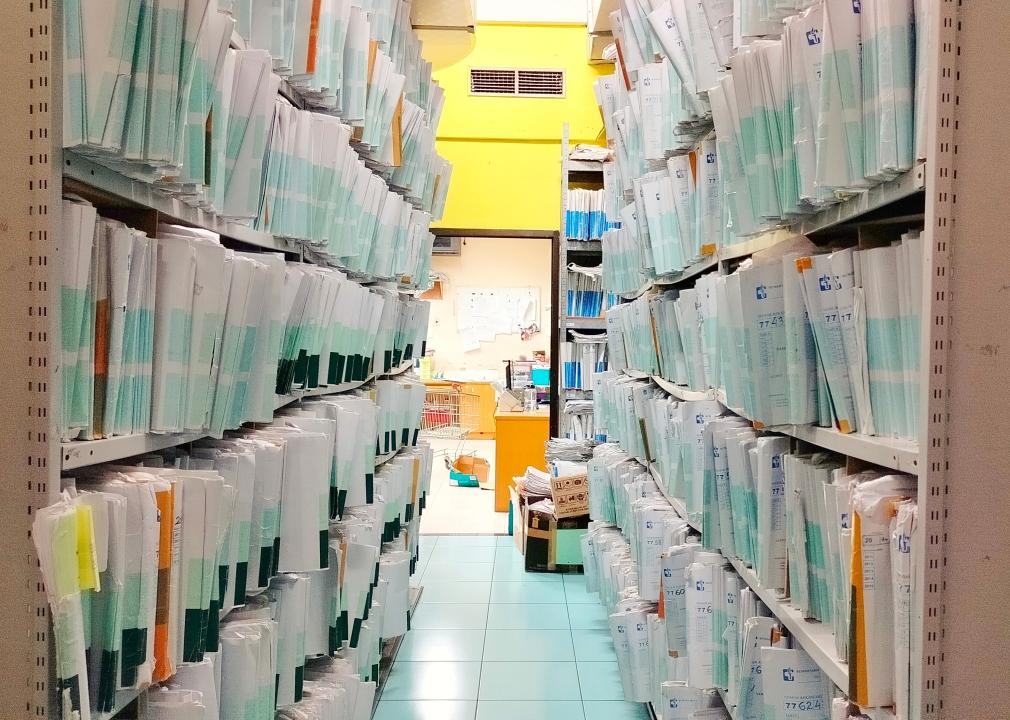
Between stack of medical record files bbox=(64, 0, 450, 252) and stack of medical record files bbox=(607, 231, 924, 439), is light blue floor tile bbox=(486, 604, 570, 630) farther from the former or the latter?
stack of medical record files bbox=(607, 231, 924, 439)

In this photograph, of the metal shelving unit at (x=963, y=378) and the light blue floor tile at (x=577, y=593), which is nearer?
the metal shelving unit at (x=963, y=378)

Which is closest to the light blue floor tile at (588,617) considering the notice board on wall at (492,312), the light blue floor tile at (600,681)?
the light blue floor tile at (600,681)

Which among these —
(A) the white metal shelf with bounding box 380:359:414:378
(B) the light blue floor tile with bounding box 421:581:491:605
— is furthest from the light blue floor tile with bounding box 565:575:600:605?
(A) the white metal shelf with bounding box 380:359:414:378

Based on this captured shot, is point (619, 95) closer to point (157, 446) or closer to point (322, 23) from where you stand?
point (322, 23)

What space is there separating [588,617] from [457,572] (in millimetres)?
1132

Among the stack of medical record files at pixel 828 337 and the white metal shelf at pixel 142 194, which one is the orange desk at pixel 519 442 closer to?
the stack of medical record files at pixel 828 337

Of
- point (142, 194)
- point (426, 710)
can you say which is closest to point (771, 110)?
point (142, 194)

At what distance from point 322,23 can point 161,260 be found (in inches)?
47.3

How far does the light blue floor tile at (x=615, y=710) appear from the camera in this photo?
3.52m

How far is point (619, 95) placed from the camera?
15.4 feet

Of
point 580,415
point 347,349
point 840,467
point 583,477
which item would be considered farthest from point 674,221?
point 580,415

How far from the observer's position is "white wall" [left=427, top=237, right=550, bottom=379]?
12711 millimetres

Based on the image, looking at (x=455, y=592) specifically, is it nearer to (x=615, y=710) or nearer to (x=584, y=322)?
(x=615, y=710)

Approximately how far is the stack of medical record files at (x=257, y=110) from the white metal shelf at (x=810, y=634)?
146cm
